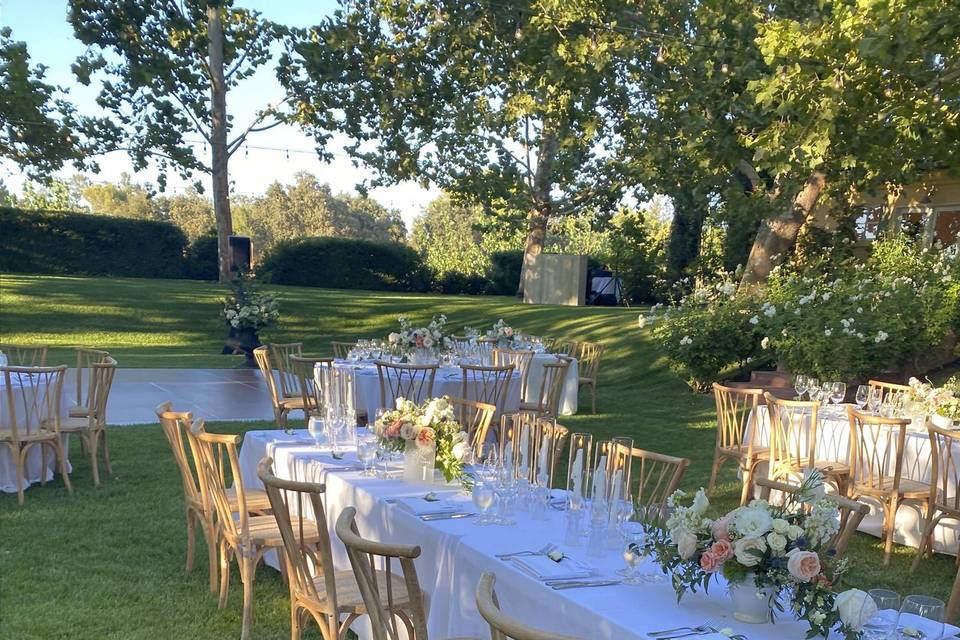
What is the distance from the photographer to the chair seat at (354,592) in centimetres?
329

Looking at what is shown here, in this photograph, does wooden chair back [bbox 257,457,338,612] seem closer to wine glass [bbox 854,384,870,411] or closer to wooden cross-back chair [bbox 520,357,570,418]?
wine glass [bbox 854,384,870,411]

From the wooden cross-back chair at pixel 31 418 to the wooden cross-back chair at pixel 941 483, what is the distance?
19.1ft

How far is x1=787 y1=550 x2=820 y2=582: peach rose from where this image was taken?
89.0 inches

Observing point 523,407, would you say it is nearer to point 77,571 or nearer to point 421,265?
point 77,571

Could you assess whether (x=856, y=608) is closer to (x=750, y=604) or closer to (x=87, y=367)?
(x=750, y=604)

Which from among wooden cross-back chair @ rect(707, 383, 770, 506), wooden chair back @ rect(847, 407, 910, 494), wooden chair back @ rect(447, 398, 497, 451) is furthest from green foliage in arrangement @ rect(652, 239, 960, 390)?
wooden chair back @ rect(447, 398, 497, 451)

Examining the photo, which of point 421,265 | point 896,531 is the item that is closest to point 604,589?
point 896,531

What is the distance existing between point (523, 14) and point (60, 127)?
39.1ft

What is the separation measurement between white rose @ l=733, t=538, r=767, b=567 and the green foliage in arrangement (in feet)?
28.0

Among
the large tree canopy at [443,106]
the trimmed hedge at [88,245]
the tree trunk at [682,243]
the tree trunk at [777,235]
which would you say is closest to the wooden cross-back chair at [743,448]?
the tree trunk at [777,235]

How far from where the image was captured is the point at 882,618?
2.46 metres

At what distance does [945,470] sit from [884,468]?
0.93 m

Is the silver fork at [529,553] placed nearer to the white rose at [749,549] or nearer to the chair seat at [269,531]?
the white rose at [749,549]

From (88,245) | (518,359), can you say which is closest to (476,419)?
(518,359)
